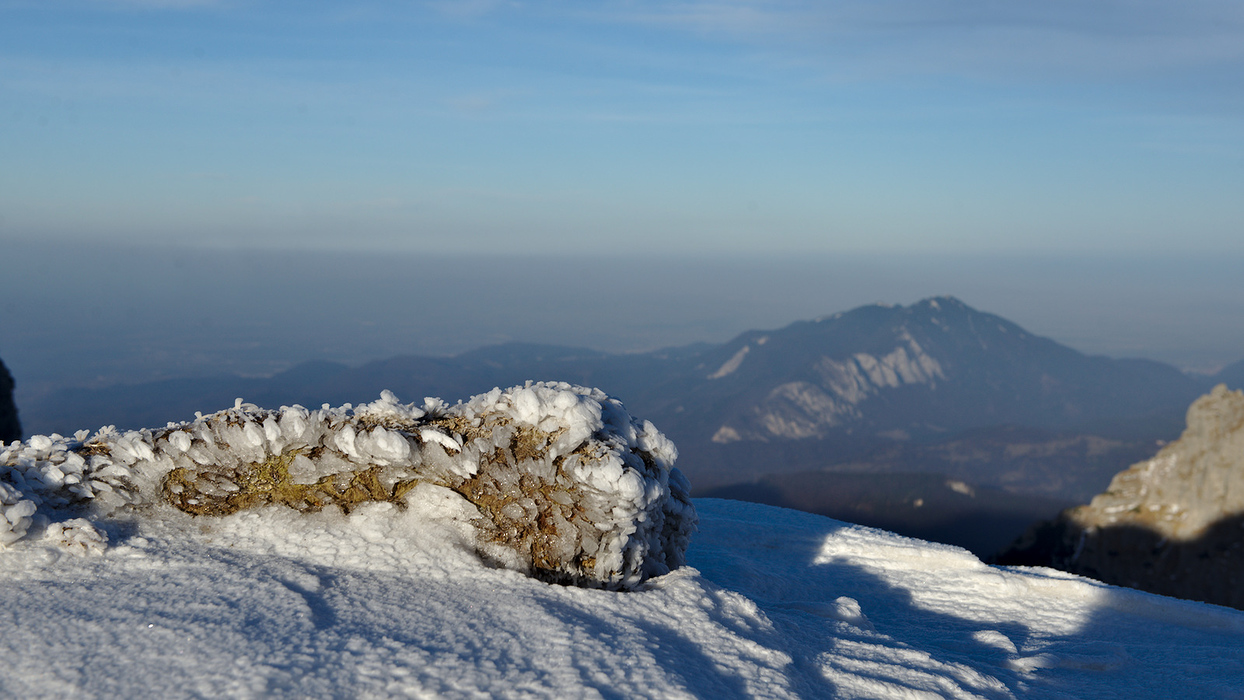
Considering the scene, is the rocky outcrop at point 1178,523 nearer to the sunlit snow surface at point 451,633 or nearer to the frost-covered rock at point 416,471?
the sunlit snow surface at point 451,633

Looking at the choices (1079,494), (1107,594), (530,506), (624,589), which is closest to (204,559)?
(530,506)

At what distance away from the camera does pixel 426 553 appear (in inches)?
219

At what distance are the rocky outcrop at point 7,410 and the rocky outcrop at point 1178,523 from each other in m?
39.2

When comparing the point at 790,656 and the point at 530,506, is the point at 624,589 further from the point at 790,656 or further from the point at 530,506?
the point at 790,656

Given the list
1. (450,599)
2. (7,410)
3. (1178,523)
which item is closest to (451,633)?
(450,599)

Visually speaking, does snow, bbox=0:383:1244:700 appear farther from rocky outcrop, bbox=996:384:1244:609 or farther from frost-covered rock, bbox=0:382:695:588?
rocky outcrop, bbox=996:384:1244:609

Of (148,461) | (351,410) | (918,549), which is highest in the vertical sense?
(351,410)

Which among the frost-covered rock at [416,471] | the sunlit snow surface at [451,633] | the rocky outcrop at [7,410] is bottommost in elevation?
the rocky outcrop at [7,410]

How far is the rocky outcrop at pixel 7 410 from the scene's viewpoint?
26.9m

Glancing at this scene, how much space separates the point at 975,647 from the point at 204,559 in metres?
6.30

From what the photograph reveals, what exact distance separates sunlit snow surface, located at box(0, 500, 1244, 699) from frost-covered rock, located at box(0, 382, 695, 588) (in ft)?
0.78

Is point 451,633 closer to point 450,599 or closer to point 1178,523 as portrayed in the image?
point 450,599

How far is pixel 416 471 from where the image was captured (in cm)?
603

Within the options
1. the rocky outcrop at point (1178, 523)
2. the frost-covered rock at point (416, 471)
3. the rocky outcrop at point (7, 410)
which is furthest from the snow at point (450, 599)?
the rocky outcrop at point (7, 410)
